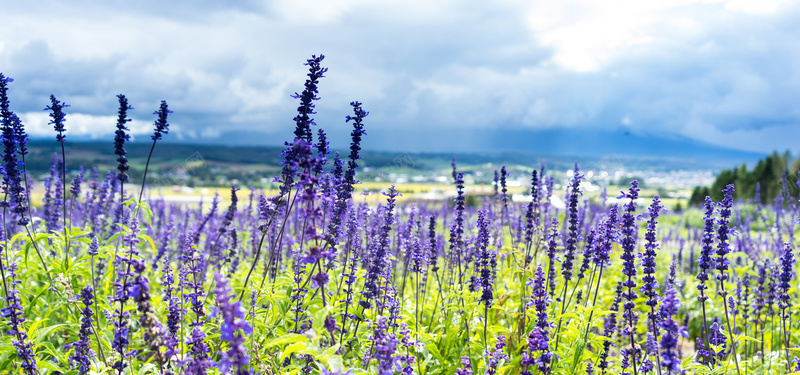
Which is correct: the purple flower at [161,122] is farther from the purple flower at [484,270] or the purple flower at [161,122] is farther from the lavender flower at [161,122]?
the purple flower at [484,270]

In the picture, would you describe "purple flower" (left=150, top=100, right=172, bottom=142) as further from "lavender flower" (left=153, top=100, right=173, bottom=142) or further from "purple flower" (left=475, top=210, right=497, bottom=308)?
"purple flower" (left=475, top=210, right=497, bottom=308)

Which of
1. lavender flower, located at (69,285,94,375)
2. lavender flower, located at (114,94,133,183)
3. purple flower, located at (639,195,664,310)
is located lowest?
lavender flower, located at (69,285,94,375)

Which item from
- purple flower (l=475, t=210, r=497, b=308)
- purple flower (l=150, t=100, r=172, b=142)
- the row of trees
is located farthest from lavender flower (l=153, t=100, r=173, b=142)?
the row of trees

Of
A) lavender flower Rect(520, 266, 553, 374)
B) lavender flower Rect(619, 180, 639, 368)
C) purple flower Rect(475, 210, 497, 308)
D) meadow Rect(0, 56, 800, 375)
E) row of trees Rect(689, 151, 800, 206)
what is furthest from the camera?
row of trees Rect(689, 151, 800, 206)

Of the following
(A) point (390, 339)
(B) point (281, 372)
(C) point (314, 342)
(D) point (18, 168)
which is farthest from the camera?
(D) point (18, 168)

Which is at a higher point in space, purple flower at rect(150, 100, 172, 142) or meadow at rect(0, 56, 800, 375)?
purple flower at rect(150, 100, 172, 142)

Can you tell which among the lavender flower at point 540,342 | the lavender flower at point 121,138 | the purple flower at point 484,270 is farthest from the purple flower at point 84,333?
the lavender flower at point 540,342

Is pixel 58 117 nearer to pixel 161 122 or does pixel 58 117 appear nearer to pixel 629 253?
pixel 161 122

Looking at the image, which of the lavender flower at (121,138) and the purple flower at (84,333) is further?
the lavender flower at (121,138)

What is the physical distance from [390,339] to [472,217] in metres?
16.0

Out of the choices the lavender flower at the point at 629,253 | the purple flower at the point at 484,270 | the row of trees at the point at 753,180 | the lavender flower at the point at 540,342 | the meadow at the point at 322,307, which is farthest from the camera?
the row of trees at the point at 753,180

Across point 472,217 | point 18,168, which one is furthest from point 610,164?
point 18,168

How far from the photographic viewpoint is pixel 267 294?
4.66 metres

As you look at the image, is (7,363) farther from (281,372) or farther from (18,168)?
(281,372)
